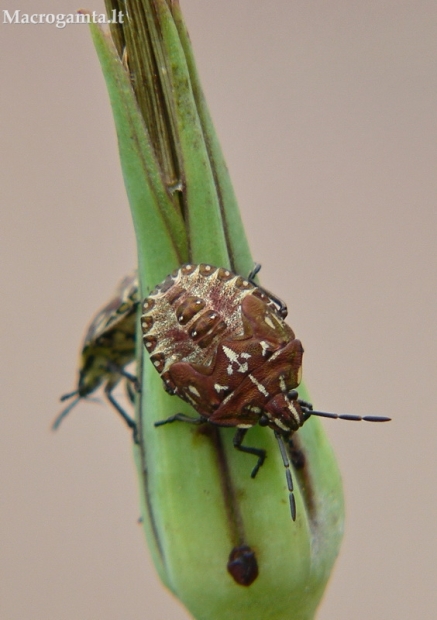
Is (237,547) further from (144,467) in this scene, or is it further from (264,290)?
(264,290)

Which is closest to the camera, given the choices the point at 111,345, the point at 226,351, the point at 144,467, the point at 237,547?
the point at 237,547

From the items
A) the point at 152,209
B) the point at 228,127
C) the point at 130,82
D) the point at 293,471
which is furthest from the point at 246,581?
the point at 228,127

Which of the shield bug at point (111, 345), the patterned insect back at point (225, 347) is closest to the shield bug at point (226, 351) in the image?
the patterned insect back at point (225, 347)

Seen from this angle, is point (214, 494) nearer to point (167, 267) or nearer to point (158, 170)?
point (167, 267)

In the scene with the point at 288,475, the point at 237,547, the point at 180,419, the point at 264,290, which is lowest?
the point at 237,547

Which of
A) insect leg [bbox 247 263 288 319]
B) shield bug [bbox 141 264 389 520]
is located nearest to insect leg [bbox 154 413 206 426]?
shield bug [bbox 141 264 389 520]

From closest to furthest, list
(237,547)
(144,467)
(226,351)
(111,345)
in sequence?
(237,547)
(144,467)
(226,351)
(111,345)

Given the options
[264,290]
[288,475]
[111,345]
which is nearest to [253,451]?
[288,475]
